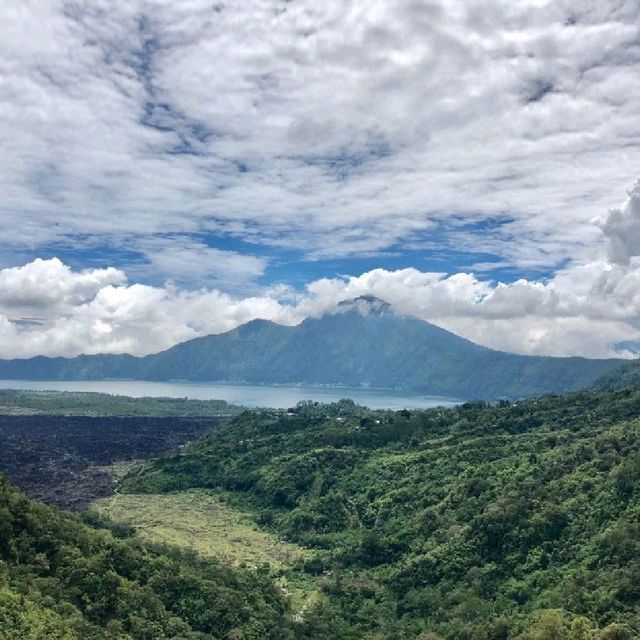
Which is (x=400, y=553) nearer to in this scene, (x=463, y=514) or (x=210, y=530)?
(x=463, y=514)

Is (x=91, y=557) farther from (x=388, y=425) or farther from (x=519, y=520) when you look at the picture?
(x=388, y=425)

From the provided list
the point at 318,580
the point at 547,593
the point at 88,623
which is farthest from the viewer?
the point at 318,580

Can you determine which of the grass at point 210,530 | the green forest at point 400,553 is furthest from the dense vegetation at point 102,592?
the grass at point 210,530

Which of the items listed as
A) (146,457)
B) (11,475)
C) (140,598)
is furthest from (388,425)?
(140,598)

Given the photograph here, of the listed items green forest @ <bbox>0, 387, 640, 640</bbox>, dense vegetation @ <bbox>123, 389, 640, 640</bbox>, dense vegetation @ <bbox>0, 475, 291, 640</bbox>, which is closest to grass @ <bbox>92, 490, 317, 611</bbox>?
green forest @ <bbox>0, 387, 640, 640</bbox>

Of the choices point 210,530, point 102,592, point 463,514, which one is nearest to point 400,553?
point 463,514

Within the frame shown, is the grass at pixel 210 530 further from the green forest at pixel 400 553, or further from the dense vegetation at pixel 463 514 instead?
the dense vegetation at pixel 463 514
